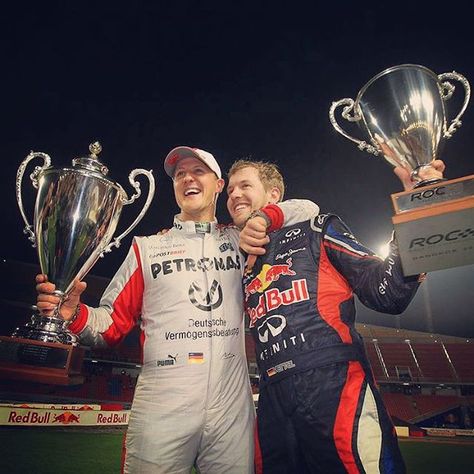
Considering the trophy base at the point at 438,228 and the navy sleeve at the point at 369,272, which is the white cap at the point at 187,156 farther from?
the trophy base at the point at 438,228

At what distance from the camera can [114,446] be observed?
971cm

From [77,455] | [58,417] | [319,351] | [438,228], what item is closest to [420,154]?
[438,228]

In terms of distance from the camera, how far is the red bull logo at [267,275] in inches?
79.1

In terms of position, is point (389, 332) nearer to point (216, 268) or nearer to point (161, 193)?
point (161, 193)

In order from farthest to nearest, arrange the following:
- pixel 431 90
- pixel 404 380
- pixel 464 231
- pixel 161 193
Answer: pixel 404 380 < pixel 161 193 < pixel 431 90 < pixel 464 231

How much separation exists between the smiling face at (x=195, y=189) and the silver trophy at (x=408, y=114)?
39.2 inches

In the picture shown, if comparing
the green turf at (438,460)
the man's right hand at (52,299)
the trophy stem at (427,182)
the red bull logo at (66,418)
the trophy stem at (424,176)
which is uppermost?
the red bull logo at (66,418)

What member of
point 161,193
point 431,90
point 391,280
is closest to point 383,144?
point 431,90

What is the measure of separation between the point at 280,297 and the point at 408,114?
1.07 meters

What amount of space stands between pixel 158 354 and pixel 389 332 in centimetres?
3006

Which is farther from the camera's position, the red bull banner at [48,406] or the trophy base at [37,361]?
the red bull banner at [48,406]

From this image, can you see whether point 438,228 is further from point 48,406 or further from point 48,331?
point 48,406

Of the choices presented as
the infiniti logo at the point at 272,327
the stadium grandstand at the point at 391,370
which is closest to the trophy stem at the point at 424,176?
the infiniti logo at the point at 272,327

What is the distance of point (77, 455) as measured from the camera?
8.09 m
